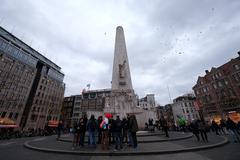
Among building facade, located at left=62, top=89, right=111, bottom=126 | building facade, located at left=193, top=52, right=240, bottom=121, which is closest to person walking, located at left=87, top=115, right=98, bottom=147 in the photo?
building facade, located at left=193, top=52, right=240, bottom=121

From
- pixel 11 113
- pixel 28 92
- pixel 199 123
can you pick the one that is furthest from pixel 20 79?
pixel 199 123

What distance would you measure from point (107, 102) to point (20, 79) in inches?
1517

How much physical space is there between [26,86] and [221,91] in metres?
63.8

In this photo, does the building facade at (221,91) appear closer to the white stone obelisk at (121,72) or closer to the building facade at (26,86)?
the white stone obelisk at (121,72)

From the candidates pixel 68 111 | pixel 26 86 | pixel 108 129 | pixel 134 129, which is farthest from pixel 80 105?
pixel 134 129

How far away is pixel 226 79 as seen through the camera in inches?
1428

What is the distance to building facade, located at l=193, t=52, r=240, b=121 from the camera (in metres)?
33.3

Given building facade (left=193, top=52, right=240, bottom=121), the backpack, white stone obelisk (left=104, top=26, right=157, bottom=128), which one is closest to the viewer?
the backpack

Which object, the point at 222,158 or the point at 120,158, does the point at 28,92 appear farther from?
the point at 222,158

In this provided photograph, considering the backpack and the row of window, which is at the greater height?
the row of window

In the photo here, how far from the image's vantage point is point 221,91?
3781 cm

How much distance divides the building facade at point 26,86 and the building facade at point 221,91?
58401 mm

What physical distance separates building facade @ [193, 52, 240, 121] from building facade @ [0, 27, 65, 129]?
58401 mm

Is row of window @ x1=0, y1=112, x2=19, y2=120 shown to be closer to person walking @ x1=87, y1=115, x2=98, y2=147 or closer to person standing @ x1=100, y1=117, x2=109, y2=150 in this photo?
person walking @ x1=87, y1=115, x2=98, y2=147
